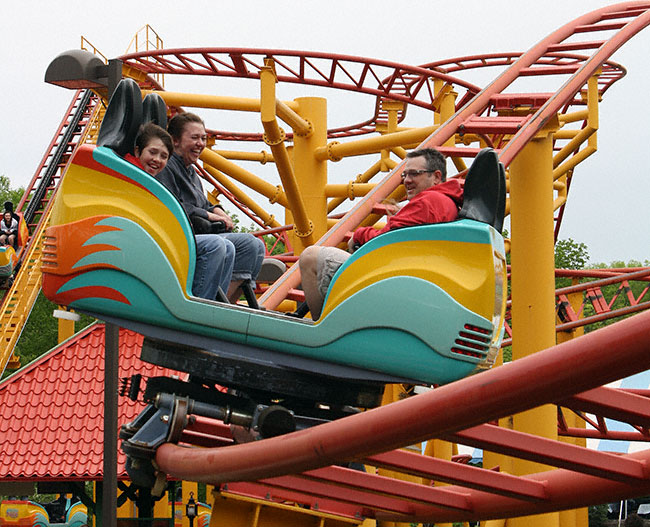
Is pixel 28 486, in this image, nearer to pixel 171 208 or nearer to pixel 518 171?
pixel 518 171

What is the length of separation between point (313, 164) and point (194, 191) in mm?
6665

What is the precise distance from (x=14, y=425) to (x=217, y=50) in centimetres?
405

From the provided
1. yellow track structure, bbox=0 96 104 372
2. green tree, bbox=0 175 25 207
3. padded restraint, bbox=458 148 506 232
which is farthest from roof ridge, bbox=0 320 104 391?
green tree, bbox=0 175 25 207

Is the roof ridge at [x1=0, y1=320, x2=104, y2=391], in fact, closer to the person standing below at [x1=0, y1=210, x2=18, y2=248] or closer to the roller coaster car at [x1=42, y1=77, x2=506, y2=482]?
the person standing below at [x1=0, y1=210, x2=18, y2=248]

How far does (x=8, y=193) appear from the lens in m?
34.4

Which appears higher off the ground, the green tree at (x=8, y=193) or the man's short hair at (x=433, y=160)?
the green tree at (x=8, y=193)

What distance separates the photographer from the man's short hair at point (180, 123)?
363 centimetres

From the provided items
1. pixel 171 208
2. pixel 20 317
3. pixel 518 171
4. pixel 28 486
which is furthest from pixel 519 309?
pixel 20 317

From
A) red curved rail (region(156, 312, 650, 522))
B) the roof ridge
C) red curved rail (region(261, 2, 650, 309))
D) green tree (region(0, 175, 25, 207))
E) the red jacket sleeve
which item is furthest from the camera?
green tree (region(0, 175, 25, 207))

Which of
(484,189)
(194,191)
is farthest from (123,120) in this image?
(484,189)

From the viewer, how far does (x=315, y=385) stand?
3.28 meters

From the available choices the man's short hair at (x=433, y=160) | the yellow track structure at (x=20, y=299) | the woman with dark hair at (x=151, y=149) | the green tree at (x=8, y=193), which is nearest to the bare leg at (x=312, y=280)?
the man's short hair at (x=433, y=160)

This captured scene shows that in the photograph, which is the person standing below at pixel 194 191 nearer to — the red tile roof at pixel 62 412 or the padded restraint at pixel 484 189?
the padded restraint at pixel 484 189

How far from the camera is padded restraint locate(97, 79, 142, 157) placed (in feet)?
11.0
